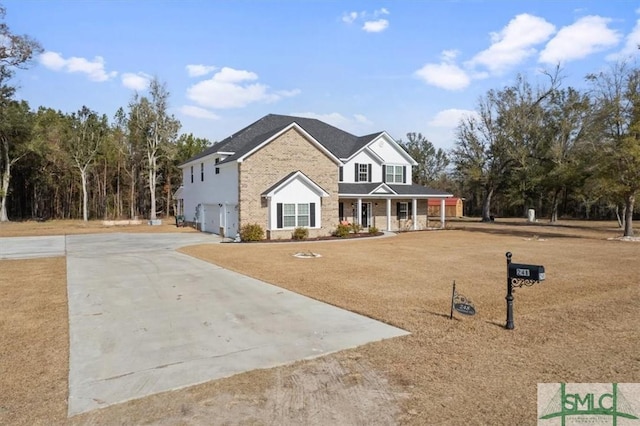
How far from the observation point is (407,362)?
17.7ft

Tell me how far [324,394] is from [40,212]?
191 ft

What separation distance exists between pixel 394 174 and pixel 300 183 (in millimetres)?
10749

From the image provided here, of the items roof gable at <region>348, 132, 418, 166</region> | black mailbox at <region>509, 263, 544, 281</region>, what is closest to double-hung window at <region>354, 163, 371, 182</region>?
roof gable at <region>348, 132, 418, 166</region>

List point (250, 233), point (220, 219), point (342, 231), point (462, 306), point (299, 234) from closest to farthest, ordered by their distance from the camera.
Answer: point (462, 306)
point (250, 233)
point (299, 234)
point (342, 231)
point (220, 219)

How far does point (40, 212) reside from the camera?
169 ft

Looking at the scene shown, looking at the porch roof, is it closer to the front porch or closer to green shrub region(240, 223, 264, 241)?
the front porch

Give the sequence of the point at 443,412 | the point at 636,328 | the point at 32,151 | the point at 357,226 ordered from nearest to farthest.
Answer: the point at 443,412 → the point at 636,328 → the point at 357,226 → the point at 32,151

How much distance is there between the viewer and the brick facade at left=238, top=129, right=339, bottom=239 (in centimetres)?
2403

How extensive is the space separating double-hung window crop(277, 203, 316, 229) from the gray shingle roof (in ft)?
14.5

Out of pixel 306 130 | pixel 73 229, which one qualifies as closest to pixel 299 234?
pixel 306 130

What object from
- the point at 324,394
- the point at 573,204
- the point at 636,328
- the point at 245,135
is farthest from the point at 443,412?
the point at 573,204

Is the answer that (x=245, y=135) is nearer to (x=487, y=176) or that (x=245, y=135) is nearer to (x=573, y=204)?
(x=487, y=176)

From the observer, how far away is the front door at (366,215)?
31109mm

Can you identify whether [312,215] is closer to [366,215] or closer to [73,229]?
[366,215]
